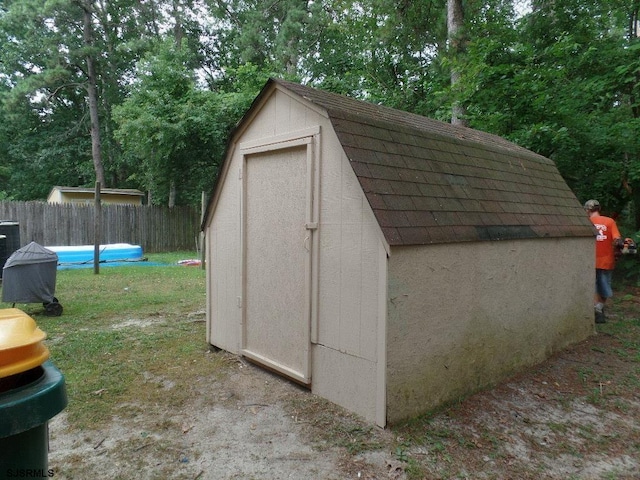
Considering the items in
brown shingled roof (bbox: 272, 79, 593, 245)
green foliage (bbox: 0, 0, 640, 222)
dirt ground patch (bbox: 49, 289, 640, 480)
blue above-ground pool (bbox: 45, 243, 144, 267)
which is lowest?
dirt ground patch (bbox: 49, 289, 640, 480)

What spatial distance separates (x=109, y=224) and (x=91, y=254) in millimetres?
3925

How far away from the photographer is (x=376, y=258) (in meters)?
3.19

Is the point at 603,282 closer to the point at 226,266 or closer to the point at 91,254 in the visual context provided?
the point at 226,266

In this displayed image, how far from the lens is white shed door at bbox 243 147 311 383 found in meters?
3.89

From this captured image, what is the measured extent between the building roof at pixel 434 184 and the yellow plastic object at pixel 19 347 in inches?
84.7

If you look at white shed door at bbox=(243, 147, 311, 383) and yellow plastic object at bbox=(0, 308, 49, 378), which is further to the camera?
white shed door at bbox=(243, 147, 311, 383)

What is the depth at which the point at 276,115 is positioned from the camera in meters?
4.11

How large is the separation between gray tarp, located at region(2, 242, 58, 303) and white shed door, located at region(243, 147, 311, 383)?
388cm

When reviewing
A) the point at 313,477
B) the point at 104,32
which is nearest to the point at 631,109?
the point at 313,477

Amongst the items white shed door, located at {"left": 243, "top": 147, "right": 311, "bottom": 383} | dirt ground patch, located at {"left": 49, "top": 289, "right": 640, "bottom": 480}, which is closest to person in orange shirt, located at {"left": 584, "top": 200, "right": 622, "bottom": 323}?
dirt ground patch, located at {"left": 49, "top": 289, "right": 640, "bottom": 480}

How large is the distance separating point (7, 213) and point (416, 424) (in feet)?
54.6

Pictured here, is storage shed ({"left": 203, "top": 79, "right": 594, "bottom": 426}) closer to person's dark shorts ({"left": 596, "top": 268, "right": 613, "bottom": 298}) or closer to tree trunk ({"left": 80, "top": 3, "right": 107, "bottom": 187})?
person's dark shorts ({"left": 596, "top": 268, "right": 613, "bottom": 298})

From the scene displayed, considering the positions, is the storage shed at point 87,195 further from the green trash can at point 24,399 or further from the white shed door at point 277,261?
the green trash can at point 24,399

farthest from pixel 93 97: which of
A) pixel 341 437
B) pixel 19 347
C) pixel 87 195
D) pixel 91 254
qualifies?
pixel 19 347
